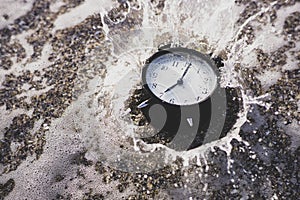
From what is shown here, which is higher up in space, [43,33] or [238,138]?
[43,33]

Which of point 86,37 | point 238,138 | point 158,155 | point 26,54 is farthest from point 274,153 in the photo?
point 26,54

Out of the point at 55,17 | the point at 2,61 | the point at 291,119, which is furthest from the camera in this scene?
the point at 55,17

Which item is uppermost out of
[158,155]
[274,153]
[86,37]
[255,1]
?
[86,37]

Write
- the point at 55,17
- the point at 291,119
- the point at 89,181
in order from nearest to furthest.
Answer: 1. the point at 89,181
2. the point at 291,119
3. the point at 55,17

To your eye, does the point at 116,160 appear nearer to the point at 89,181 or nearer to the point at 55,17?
the point at 89,181

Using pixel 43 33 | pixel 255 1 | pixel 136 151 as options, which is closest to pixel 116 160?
pixel 136 151

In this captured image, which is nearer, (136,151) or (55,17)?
(136,151)
